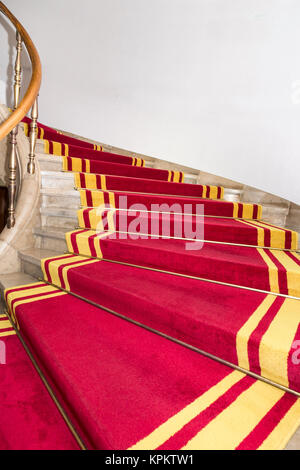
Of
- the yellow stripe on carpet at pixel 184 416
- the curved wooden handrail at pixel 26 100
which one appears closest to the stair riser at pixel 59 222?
the curved wooden handrail at pixel 26 100

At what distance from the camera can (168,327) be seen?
111 cm

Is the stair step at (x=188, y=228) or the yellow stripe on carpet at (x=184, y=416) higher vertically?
the stair step at (x=188, y=228)

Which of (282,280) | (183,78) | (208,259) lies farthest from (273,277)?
(183,78)

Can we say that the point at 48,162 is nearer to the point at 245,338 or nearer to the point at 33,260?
the point at 33,260

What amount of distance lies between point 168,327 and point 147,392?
0.30 metres

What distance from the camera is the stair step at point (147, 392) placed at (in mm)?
724

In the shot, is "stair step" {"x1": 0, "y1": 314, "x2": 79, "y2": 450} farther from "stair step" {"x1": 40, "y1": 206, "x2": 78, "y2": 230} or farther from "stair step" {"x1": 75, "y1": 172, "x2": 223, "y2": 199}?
"stair step" {"x1": 75, "y1": 172, "x2": 223, "y2": 199}

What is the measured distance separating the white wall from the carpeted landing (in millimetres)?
907

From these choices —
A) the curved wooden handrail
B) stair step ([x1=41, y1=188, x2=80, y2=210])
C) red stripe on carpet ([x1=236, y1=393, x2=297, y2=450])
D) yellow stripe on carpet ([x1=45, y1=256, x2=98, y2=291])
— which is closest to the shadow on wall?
the curved wooden handrail

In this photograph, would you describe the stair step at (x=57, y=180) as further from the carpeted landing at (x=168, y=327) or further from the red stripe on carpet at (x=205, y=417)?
the red stripe on carpet at (x=205, y=417)

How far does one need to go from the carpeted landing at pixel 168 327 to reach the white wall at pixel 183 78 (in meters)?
0.91

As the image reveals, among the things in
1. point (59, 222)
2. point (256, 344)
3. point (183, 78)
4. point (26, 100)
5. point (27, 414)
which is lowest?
point (27, 414)

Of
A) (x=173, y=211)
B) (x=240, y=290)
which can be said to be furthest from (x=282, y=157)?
(x=240, y=290)

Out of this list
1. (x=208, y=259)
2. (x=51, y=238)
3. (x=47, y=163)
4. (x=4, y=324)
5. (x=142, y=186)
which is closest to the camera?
(x=208, y=259)
